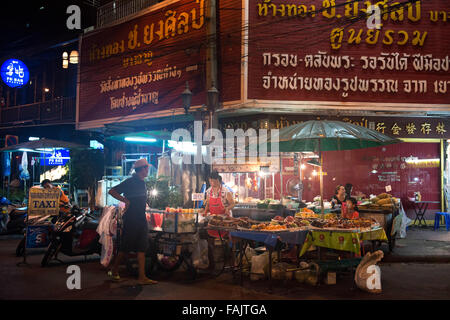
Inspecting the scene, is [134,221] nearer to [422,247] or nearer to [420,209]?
[422,247]

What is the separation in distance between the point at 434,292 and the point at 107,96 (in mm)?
13216

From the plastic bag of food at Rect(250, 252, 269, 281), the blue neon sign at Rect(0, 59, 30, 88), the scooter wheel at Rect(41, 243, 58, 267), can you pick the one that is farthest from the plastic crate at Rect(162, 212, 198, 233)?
the blue neon sign at Rect(0, 59, 30, 88)

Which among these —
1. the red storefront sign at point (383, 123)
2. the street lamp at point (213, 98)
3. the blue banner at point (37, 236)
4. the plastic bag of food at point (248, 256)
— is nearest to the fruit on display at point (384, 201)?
the red storefront sign at point (383, 123)

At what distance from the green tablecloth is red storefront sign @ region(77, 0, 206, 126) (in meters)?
6.89

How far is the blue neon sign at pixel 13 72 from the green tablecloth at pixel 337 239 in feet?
53.0

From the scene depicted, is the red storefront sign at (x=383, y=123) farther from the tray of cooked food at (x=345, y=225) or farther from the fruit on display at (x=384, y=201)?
the tray of cooked food at (x=345, y=225)

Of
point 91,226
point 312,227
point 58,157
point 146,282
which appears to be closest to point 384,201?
point 312,227

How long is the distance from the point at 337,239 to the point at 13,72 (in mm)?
16770

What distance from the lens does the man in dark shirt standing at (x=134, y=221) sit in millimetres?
Answer: 7363

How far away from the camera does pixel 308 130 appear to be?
793 cm

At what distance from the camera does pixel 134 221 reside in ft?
24.3
